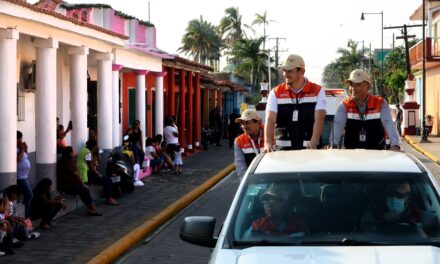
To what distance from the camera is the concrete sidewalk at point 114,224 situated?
10430 mm

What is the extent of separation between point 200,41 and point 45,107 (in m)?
72.1

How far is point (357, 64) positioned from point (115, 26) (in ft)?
276

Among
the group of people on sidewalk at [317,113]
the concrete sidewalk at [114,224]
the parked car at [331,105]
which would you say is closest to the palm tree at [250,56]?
the concrete sidewalk at [114,224]

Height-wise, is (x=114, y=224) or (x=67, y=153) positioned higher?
(x=67, y=153)

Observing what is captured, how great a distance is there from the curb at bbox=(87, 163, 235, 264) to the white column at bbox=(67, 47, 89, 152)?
234 centimetres

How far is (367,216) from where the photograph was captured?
550 centimetres

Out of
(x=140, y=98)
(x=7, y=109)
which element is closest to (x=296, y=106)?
(x=7, y=109)

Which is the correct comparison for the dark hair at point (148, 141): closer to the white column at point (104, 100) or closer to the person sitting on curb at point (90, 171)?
the white column at point (104, 100)

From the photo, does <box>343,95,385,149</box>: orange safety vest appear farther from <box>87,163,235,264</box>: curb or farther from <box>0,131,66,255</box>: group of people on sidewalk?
<box>0,131,66,255</box>: group of people on sidewalk

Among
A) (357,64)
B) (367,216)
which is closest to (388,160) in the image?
(367,216)

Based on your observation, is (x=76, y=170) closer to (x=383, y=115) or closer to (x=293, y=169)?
(x=383, y=115)

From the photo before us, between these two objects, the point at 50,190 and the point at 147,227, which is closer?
the point at 147,227

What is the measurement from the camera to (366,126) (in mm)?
8773

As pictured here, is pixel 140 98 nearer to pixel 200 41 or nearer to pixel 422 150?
pixel 422 150
